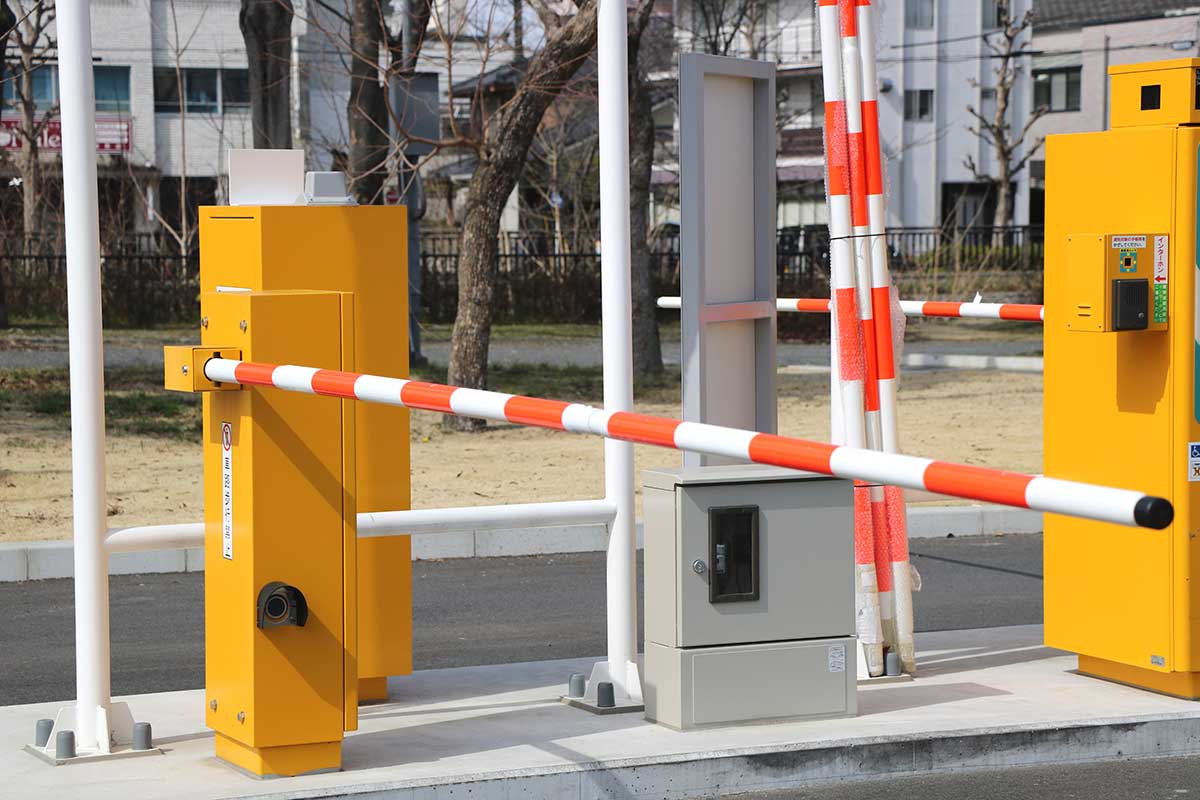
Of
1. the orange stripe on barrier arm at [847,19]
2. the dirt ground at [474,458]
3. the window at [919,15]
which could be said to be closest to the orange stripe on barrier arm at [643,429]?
the orange stripe on barrier arm at [847,19]

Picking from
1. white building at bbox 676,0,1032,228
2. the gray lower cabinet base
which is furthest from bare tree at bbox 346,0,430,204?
white building at bbox 676,0,1032,228

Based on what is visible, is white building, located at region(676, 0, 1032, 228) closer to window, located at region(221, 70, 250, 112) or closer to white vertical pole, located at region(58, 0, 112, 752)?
window, located at region(221, 70, 250, 112)

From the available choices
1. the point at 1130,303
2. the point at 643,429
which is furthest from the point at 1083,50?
the point at 643,429

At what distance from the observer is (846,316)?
6344 millimetres

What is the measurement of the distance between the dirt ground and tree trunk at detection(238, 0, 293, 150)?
4819 mm

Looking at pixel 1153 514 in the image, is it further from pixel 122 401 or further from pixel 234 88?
pixel 234 88

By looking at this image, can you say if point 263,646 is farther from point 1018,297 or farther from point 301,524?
point 1018,297

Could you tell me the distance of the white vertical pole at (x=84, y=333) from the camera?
5.29 m

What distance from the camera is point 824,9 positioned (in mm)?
6371

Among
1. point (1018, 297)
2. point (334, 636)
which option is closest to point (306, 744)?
point (334, 636)

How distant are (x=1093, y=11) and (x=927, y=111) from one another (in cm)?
736

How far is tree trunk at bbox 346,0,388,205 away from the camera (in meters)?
17.0

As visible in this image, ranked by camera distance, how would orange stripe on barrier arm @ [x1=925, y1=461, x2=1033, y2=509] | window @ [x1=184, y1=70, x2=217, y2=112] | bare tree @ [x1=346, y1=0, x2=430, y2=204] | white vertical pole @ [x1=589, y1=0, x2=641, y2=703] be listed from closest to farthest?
1. orange stripe on barrier arm @ [x1=925, y1=461, x2=1033, y2=509]
2. white vertical pole @ [x1=589, y1=0, x2=641, y2=703]
3. bare tree @ [x1=346, y1=0, x2=430, y2=204]
4. window @ [x1=184, y1=70, x2=217, y2=112]

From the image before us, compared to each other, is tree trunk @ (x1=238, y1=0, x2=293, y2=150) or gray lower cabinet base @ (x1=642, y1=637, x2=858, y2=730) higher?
tree trunk @ (x1=238, y1=0, x2=293, y2=150)
